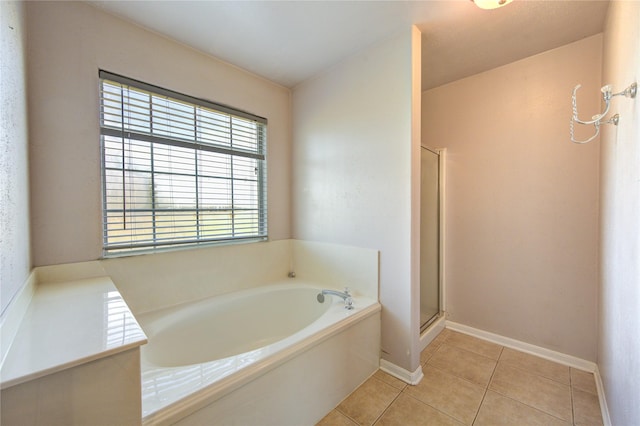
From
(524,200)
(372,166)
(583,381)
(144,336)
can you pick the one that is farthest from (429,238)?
(144,336)

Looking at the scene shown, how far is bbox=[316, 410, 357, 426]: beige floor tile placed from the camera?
1416mm

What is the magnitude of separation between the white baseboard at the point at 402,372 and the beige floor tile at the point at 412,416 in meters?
0.17

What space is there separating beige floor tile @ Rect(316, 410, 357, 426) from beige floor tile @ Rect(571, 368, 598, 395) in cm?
154

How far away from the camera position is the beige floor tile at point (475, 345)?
2086 millimetres

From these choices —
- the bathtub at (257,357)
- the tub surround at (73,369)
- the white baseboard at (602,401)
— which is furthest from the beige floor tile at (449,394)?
the tub surround at (73,369)

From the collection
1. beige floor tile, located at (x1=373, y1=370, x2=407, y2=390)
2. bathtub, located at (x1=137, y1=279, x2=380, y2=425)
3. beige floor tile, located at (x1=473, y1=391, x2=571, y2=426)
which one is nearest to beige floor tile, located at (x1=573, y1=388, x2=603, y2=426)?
beige floor tile, located at (x1=473, y1=391, x2=571, y2=426)

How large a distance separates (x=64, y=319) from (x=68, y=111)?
4.01ft

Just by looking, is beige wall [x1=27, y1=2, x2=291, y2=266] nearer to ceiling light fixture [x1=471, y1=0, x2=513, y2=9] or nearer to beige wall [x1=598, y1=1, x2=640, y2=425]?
ceiling light fixture [x1=471, y1=0, x2=513, y2=9]

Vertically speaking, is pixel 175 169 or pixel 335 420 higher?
pixel 175 169

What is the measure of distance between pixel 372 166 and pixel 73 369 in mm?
1832

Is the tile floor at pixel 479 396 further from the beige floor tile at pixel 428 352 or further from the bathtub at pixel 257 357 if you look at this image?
the bathtub at pixel 257 357

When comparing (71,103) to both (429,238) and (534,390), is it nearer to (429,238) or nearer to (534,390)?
(429,238)

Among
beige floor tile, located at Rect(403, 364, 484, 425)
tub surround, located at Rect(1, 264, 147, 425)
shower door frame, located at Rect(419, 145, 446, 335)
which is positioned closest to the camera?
tub surround, located at Rect(1, 264, 147, 425)

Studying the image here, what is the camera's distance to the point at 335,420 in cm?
144
